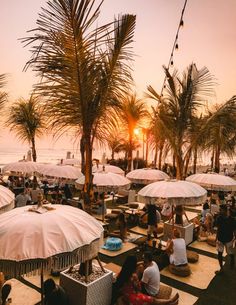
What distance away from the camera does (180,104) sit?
1234 cm

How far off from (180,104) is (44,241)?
10160 millimetres

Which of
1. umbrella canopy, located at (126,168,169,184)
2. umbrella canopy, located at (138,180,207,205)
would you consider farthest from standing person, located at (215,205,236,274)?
umbrella canopy, located at (126,168,169,184)

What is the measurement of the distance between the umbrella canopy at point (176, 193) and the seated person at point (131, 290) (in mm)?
3096

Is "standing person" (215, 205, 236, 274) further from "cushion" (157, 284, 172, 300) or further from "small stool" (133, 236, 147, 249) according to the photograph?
"cushion" (157, 284, 172, 300)

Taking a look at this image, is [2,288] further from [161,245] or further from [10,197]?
[161,245]

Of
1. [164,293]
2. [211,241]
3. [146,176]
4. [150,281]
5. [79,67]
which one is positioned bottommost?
[211,241]

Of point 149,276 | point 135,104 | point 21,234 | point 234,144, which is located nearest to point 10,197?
point 21,234

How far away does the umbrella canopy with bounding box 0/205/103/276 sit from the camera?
3.24m

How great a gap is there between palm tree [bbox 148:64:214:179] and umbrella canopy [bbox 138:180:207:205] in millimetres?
3657

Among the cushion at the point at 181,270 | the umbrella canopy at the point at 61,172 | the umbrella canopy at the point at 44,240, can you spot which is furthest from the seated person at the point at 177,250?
the umbrella canopy at the point at 61,172

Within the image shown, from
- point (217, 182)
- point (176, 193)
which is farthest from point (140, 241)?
point (217, 182)

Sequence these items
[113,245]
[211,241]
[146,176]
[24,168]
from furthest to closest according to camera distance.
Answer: [24,168]
[146,176]
[211,241]
[113,245]

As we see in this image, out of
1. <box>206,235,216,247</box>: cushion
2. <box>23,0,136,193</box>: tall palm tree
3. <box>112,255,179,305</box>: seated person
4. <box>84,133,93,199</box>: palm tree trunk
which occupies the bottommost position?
<box>206,235,216,247</box>: cushion

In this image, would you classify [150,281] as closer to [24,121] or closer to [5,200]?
[5,200]
